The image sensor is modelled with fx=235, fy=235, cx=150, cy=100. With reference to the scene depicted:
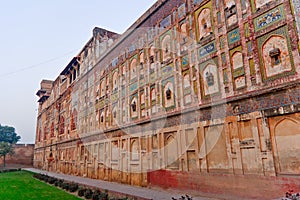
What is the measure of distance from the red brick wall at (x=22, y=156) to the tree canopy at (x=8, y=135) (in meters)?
18.7

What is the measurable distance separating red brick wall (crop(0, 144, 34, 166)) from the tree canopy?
1867 centimetres

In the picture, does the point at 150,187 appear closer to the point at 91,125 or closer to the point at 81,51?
the point at 91,125

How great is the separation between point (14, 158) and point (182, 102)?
126 ft

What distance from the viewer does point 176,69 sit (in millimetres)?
11008

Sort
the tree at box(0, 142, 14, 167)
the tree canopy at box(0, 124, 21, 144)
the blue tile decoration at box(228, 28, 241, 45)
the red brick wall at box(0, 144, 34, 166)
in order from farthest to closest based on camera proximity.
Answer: the tree canopy at box(0, 124, 21, 144) → the red brick wall at box(0, 144, 34, 166) → the tree at box(0, 142, 14, 167) → the blue tile decoration at box(228, 28, 241, 45)

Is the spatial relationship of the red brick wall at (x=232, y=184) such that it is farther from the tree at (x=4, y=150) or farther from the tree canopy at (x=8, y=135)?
the tree canopy at (x=8, y=135)

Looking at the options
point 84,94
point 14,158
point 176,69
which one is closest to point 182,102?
point 176,69

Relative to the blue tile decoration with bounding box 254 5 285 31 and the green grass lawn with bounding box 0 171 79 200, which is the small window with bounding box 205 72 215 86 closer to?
the blue tile decoration with bounding box 254 5 285 31

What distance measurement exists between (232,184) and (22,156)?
41.2 meters

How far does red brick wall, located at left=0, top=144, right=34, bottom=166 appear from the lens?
38.7m

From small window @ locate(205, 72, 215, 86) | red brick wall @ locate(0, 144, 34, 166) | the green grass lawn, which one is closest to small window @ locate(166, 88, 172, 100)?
small window @ locate(205, 72, 215, 86)

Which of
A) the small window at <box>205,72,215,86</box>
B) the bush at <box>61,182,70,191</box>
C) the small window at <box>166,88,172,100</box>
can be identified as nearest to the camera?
the small window at <box>205,72,215,86</box>

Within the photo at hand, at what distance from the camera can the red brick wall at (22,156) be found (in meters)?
38.7

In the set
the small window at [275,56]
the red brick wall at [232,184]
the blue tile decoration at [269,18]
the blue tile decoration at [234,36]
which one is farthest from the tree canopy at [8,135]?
the small window at [275,56]
